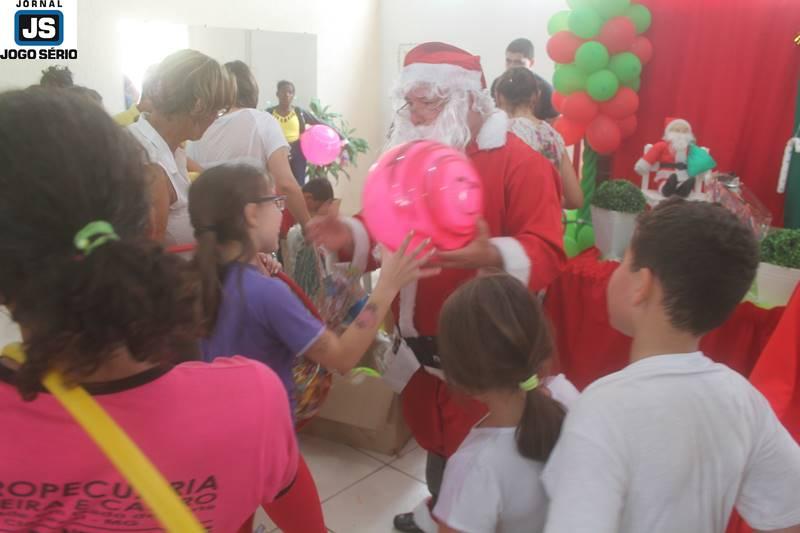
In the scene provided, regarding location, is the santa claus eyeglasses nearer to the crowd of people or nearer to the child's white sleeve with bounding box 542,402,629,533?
the crowd of people

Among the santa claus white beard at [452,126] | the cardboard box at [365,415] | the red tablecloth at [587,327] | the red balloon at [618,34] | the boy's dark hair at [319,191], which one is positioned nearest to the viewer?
the santa claus white beard at [452,126]

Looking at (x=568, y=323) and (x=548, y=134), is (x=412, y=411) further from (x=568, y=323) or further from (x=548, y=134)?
(x=548, y=134)

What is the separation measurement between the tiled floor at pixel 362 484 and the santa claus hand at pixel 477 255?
1207mm

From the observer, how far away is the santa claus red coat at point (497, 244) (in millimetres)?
1734

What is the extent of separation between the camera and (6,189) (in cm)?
61

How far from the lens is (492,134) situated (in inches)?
71.2

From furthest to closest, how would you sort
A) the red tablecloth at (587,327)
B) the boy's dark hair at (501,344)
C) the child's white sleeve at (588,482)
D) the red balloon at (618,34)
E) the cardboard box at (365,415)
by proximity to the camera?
the red balloon at (618,34)
the cardboard box at (365,415)
the red tablecloth at (587,327)
the boy's dark hair at (501,344)
the child's white sleeve at (588,482)

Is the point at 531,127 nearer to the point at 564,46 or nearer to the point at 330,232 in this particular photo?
the point at 564,46

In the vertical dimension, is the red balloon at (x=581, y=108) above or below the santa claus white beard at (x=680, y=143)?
above

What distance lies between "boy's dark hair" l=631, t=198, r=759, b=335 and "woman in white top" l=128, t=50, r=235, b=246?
1.36 m

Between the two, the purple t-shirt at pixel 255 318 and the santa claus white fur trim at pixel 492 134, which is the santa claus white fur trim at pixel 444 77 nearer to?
the santa claus white fur trim at pixel 492 134

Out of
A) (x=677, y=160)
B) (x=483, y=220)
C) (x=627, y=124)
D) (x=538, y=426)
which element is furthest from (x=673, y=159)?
(x=538, y=426)

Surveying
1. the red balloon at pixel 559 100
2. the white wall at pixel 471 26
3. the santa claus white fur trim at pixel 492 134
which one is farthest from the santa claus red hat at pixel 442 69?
the white wall at pixel 471 26

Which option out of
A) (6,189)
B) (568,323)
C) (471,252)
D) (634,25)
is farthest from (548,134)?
(6,189)
